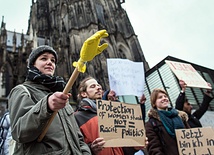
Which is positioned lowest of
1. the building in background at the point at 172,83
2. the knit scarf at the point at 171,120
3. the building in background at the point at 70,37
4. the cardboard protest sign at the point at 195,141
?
the cardboard protest sign at the point at 195,141

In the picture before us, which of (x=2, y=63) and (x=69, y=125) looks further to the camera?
(x=2, y=63)

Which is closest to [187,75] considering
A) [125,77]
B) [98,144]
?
[125,77]

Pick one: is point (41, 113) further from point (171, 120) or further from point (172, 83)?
point (172, 83)

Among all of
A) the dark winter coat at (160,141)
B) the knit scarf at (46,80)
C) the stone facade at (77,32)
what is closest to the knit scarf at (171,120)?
the dark winter coat at (160,141)

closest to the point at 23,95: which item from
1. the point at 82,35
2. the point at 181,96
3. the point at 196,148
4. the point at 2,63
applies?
the point at 196,148

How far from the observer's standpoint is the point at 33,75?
162cm

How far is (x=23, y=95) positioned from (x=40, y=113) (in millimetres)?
296

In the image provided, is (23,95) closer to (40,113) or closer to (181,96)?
(40,113)

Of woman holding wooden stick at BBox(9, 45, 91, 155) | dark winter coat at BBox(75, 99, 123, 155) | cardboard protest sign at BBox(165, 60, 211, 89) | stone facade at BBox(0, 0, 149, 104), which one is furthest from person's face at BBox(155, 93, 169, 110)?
stone facade at BBox(0, 0, 149, 104)

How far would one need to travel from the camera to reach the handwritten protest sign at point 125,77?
2.74 meters

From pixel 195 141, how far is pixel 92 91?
4.28 feet

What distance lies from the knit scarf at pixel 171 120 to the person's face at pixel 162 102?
101 mm

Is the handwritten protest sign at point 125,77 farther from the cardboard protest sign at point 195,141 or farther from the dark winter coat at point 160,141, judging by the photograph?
the cardboard protest sign at point 195,141

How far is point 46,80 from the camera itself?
1607 millimetres
